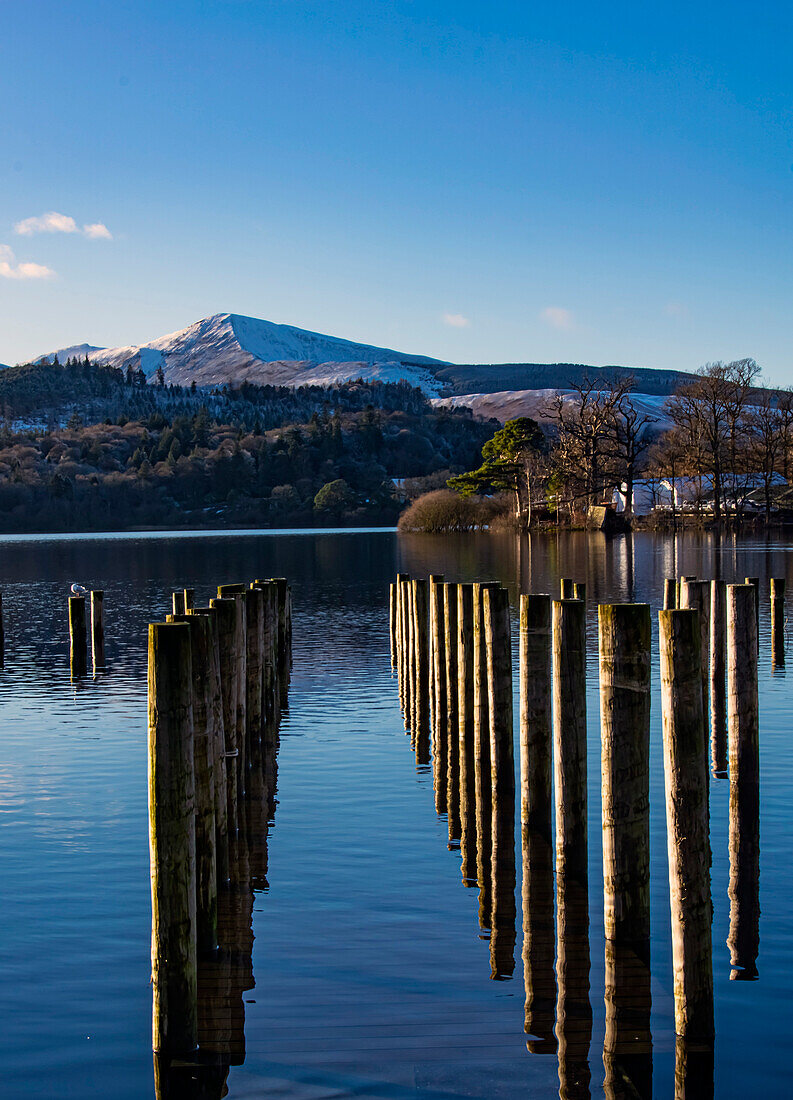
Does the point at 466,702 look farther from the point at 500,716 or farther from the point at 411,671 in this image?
the point at 411,671

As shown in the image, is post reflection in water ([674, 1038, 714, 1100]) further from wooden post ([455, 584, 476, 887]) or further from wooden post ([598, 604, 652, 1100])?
wooden post ([455, 584, 476, 887])

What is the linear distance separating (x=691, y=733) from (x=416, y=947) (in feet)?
10.9

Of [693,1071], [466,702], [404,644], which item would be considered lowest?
[693,1071]

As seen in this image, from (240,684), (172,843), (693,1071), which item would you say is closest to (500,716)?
(240,684)

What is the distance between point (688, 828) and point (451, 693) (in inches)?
357

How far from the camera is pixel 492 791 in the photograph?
12.8m

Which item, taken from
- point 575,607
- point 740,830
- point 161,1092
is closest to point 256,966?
point 161,1092

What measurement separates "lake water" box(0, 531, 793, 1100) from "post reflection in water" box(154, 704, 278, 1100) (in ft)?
0.37

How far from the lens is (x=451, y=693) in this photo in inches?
636

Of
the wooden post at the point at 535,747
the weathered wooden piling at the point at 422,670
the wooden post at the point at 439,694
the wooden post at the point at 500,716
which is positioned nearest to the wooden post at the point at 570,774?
the wooden post at the point at 535,747

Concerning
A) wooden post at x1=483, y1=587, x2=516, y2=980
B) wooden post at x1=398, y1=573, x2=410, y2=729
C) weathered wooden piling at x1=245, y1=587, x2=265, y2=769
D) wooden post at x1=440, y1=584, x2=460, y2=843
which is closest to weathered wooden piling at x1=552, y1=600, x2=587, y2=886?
wooden post at x1=483, y1=587, x2=516, y2=980

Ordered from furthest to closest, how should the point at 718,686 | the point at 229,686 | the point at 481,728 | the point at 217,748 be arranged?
1. the point at 718,686
2. the point at 481,728
3. the point at 229,686
4. the point at 217,748

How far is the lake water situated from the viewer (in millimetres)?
7285

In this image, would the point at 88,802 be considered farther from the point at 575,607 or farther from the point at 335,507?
the point at 335,507
